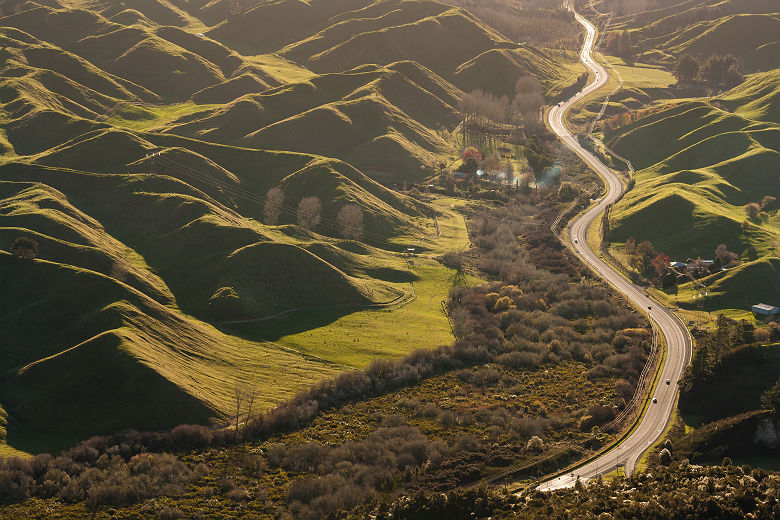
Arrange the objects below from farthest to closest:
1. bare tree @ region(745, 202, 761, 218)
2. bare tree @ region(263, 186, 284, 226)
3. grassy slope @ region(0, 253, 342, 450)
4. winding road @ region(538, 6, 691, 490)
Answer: bare tree @ region(745, 202, 761, 218)
bare tree @ region(263, 186, 284, 226)
grassy slope @ region(0, 253, 342, 450)
winding road @ region(538, 6, 691, 490)

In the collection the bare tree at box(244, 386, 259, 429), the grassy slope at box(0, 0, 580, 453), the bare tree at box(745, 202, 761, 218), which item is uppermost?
the bare tree at box(745, 202, 761, 218)

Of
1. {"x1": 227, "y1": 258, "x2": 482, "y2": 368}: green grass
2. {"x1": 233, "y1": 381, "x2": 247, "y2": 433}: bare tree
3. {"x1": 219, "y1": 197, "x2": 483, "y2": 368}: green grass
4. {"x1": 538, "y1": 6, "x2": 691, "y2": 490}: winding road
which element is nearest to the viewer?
{"x1": 538, "y1": 6, "x2": 691, "y2": 490}: winding road

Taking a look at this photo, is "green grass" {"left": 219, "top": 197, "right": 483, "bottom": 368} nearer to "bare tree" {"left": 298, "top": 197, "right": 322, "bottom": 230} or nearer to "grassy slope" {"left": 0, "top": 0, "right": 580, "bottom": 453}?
"grassy slope" {"left": 0, "top": 0, "right": 580, "bottom": 453}

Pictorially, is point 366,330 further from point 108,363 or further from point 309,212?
point 309,212

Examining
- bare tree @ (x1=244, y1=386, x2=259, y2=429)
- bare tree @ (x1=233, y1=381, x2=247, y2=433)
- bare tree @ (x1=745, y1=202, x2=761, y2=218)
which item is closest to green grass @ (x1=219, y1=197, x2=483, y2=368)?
bare tree @ (x1=244, y1=386, x2=259, y2=429)

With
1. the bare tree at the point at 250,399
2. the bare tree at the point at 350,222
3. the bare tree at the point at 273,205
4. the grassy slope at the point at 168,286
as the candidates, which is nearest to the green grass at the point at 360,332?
the grassy slope at the point at 168,286

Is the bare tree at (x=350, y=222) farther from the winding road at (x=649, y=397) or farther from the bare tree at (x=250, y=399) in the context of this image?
the bare tree at (x=250, y=399)
